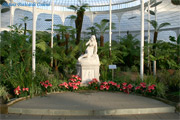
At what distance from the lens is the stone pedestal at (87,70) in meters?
7.16

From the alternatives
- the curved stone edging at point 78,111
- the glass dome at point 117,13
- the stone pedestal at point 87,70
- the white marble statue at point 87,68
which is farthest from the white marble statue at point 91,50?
the glass dome at point 117,13

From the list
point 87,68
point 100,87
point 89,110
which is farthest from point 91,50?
point 89,110

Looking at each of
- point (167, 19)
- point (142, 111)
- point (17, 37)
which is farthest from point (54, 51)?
point (167, 19)

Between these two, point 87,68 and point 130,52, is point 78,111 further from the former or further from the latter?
point 130,52

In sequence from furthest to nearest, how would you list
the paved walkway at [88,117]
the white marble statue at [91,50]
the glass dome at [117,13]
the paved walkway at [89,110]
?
the glass dome at [117,13] → the white marble statue at [91,50] → the paved walkway at [89,110] → the paved walkway at [88,117]

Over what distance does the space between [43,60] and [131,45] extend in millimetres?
7425

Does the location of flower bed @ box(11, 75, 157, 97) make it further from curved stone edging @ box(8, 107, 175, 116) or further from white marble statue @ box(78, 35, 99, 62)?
curved stone edging @ box(8, 107, 175, 116)

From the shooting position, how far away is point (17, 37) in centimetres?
725

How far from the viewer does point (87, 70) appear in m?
7.26

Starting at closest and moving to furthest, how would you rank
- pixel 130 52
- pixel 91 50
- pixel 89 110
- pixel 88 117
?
pixel 88 117, pixel 89 110, pixel 91 50, pixel 130 52

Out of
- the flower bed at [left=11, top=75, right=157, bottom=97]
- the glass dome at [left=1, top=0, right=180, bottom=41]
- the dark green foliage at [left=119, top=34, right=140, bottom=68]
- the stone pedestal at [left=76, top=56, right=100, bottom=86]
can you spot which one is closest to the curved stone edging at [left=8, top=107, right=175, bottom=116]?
the flower bed at [left=11, top=75, right=157, bottom=97]

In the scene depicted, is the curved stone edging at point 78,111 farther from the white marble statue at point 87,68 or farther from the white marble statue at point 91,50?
the white marble statue at point 91,50

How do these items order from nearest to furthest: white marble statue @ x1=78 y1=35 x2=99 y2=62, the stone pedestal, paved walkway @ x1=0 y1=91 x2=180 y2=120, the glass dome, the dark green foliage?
paved walkway @ x1=0 y1=91 x2=180 y2=120, the stone pedestal, white marble statue @ x1=78 y1=35 x2=99 y2=62, the dark green foliage, the glass dome

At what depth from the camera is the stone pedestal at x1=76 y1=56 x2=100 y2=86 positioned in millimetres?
7164
